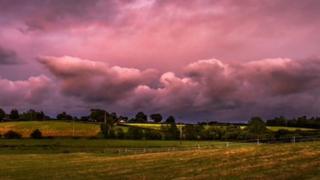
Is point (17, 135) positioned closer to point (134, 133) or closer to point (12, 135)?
point (12, 135)

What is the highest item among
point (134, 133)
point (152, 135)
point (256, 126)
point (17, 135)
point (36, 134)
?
point (256, 126)

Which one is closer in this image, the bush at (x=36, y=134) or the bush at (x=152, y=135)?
the bush at (x=152, y=135)

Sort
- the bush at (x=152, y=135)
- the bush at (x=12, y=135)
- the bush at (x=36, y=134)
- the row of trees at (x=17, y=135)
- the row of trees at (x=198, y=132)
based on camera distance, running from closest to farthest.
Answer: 1. the row of trees at (x=198, y=132)
2. the bush at (x=152, y=135)
3. the bush at (x=12, y=135)
4. the row of trees at (x=17, y=135)
5. the bush at (x=36, y=134)

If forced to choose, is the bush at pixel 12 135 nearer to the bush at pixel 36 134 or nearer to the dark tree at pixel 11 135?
the dark tree at pixel 11 135

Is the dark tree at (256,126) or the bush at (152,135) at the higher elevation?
the dark tree at (256,126)

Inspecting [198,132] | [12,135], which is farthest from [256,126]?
[12,135]

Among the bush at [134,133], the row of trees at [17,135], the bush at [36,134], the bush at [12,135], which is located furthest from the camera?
the bush at [36,134]

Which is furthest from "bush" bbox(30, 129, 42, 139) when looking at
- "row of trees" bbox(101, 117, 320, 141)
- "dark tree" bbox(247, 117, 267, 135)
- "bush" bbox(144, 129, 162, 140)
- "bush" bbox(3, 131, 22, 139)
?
"dark tree" bbox(247, 117, 267, 135)

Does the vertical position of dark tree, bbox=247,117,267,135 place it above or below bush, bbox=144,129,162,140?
above

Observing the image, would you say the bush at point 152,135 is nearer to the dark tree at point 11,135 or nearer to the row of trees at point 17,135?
the row of trees at point 17,135

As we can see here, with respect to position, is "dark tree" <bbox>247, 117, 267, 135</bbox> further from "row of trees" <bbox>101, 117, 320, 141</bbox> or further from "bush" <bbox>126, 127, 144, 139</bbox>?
"bush" <bbox>126, 127, 144, 139</bbox>

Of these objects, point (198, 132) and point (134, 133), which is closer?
point (134, 133)

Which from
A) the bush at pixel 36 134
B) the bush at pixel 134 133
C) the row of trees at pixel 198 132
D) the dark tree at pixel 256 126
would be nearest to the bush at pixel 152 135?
the row of trees at pixel 198 132

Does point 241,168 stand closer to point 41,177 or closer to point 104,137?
point 41,177
